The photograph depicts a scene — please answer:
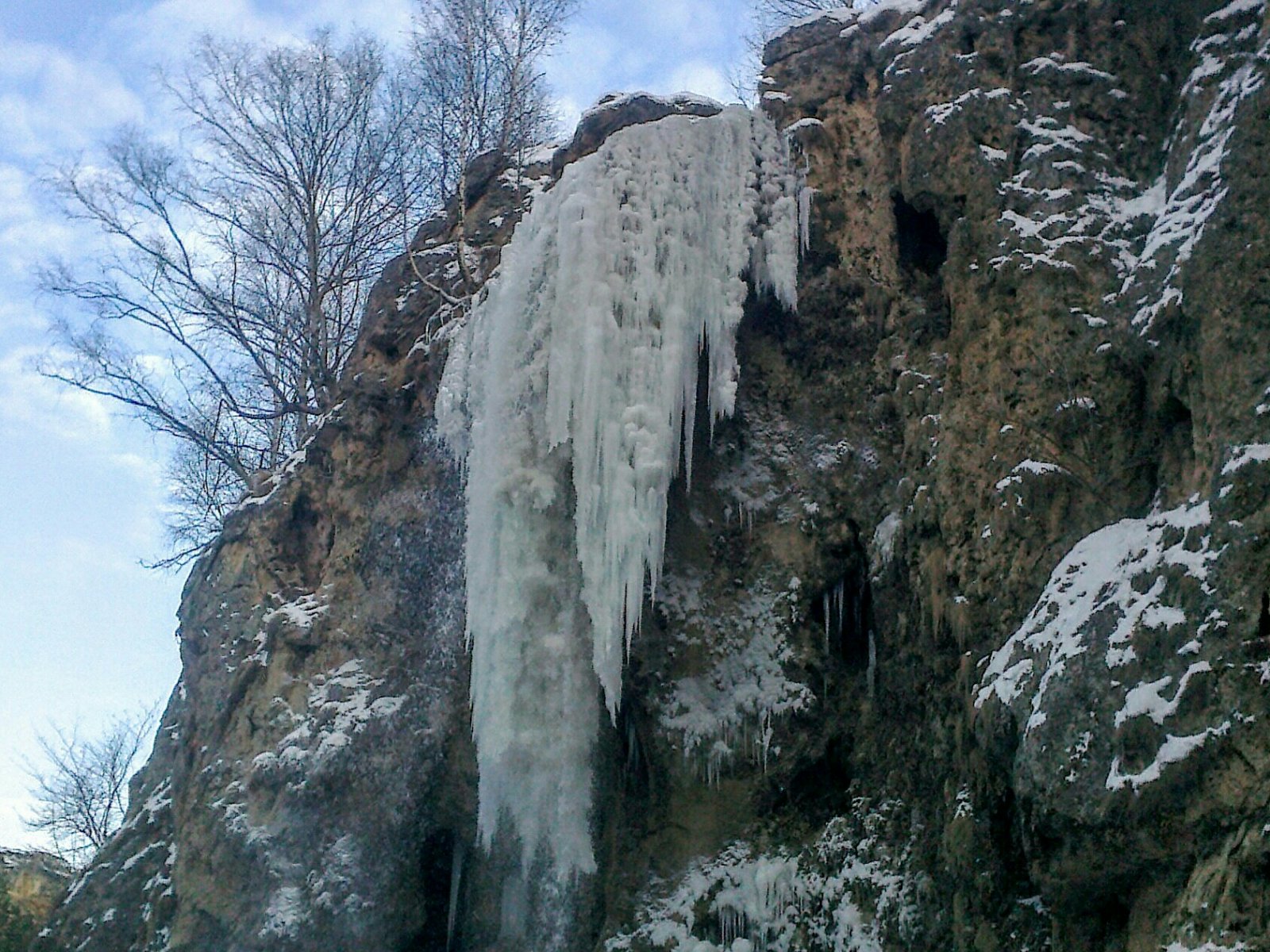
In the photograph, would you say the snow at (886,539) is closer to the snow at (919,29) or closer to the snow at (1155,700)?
the snow at (1155,700)

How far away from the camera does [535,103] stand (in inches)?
555

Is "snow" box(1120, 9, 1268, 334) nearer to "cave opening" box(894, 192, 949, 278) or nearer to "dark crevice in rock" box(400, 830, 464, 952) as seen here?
"cave opening" box(894, 192, 949, 278)

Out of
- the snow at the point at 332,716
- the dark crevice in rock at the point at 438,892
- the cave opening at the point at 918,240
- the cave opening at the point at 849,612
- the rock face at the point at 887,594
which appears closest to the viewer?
the rock face at the point at 887,594

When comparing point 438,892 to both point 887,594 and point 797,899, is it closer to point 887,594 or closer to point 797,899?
point 797,899

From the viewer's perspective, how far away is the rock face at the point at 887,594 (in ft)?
18.7

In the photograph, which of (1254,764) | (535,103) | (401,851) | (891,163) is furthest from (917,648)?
(535,103)

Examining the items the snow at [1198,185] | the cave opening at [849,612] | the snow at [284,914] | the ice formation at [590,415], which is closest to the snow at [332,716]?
the snow at [284,914]

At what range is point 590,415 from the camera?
28.0 feet

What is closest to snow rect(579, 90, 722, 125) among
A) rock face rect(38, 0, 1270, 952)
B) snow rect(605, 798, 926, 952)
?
rock face rect(38, 0, 1270, 952)

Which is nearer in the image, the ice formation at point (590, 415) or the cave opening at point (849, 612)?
the ice formation at point (590, 415)

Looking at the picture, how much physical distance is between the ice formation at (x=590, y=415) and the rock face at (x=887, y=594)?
377mm

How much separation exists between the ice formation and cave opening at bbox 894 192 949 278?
77cm

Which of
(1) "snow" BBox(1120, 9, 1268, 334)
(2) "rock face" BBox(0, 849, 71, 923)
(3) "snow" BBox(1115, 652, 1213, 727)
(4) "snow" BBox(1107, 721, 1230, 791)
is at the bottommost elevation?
(2) "rock face" BBox(0, 849, 71, 923)

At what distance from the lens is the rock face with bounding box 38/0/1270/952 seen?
5.70 meters
